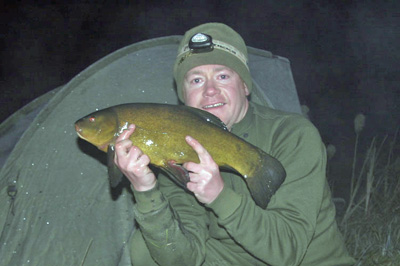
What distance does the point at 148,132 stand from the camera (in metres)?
2.09

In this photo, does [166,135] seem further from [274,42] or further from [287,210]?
[274,42]

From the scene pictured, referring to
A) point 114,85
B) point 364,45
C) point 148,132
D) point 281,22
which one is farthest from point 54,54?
point 148,132

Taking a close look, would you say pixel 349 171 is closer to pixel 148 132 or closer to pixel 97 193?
pixel 97 193

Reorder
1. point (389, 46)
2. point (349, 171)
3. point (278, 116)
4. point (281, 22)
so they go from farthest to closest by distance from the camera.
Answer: point (281, 22) → point (389, 46) → point (349, 171) → point (278, 116)

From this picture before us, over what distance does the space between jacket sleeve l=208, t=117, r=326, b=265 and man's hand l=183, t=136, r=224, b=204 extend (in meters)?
0.07

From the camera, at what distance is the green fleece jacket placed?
2.18 metres

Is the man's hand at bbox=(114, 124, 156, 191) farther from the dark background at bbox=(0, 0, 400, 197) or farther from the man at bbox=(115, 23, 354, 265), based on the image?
the dark background at bbox=(0, 0, 400, 197)

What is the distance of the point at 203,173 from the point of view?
2.04m

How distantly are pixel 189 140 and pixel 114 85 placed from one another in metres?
1.29

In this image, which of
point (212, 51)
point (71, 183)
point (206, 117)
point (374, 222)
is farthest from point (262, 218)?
point (374, 222)

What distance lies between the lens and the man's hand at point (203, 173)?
79.7 inches

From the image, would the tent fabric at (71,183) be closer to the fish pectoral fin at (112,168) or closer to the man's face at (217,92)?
the man's face at (217,92)

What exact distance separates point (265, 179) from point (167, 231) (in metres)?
0.53

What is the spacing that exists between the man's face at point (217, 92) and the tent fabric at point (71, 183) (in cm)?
64
